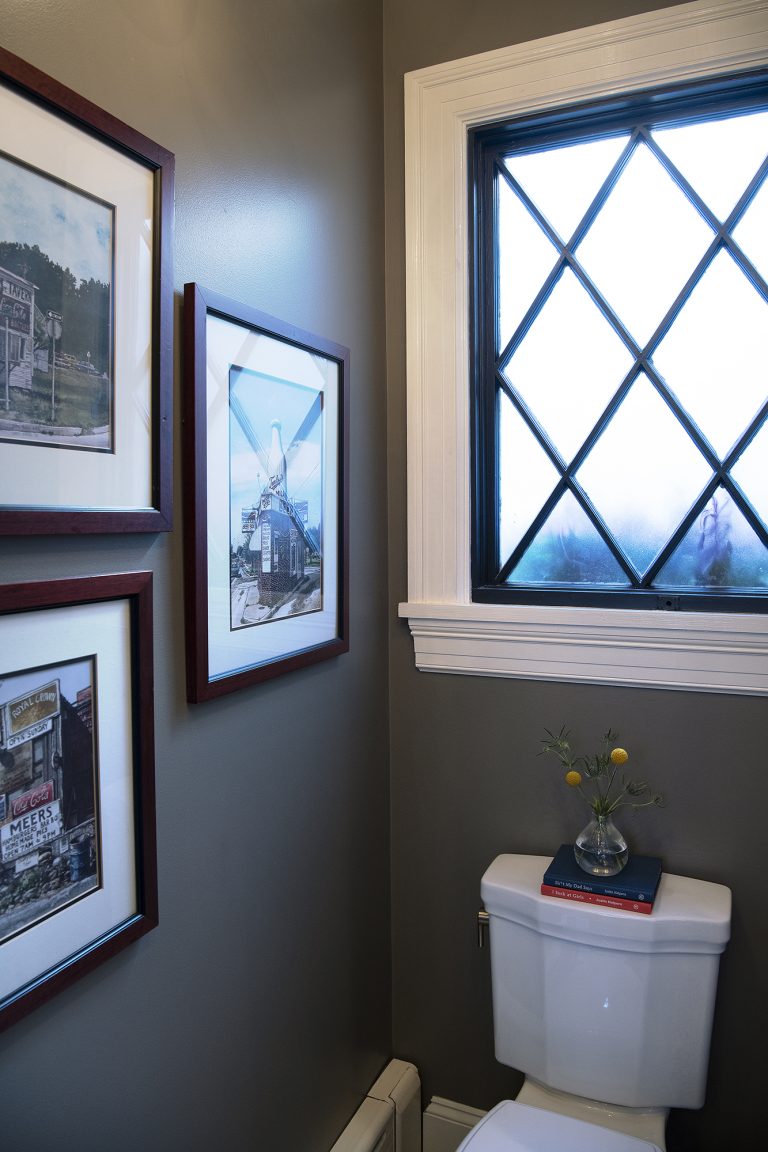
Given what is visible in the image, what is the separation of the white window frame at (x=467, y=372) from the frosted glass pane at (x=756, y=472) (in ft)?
0.73

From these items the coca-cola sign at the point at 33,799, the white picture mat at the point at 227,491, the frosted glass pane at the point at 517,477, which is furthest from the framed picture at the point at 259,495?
the frosted glass pane at the point at 517,477

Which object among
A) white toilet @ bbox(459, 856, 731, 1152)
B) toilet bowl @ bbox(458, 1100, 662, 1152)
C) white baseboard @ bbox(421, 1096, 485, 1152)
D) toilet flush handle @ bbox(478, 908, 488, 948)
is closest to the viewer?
toilet bowl @ bbox(458, 1100, 662, 1152)

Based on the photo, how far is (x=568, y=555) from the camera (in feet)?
5.38

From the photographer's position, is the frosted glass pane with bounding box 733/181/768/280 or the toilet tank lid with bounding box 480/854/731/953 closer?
the toilet tank lid with bounding box 480/854/731/953

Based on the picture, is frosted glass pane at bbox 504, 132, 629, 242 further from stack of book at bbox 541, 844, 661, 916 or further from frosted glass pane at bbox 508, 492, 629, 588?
stack of book at bbox 541, 844, 661, 916

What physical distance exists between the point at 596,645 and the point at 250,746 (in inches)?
27.3

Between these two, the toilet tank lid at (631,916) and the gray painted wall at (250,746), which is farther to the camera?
the toilet tank lid at (631,916)

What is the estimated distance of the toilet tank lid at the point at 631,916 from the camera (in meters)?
1.35

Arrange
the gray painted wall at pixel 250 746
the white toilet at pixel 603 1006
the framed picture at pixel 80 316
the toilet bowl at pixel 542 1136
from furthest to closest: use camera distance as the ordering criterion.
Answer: the white toilet at pixel 603 1006 → the toilet bowl at pixel 542 1136 → the gray painted wall at pixel 250 746 → the framed picture at pixel 80 316

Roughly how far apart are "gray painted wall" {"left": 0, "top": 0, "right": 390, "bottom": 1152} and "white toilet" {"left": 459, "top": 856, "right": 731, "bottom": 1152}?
318 mm

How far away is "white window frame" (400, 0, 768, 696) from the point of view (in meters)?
1.44

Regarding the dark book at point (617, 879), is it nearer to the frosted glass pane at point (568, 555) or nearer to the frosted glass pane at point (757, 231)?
the frosted glass pane at point (568, 555)

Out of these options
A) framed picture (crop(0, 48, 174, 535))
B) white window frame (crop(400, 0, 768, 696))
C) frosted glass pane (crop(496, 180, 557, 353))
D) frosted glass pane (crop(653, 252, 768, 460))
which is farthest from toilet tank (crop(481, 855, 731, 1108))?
frosted glass pane (crop(496, 180, 557, 353))

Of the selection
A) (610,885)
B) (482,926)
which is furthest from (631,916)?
(482,926)
